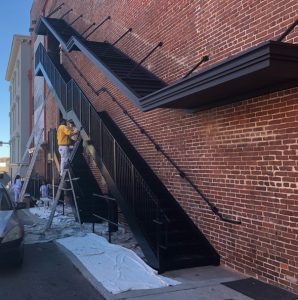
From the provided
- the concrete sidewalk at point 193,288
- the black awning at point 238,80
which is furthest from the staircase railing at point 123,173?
the black awning at point 238,80

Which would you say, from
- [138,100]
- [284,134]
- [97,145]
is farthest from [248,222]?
[97,145]

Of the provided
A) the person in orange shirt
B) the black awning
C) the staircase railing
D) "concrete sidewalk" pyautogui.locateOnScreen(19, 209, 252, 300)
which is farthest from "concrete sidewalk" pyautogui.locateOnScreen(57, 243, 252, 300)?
the person in orange shirt

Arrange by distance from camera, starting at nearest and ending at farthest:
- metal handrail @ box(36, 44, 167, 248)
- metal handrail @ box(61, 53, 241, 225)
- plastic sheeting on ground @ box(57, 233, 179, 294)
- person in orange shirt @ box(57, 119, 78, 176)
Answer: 1. plastic sheeting on ground @ box(57, 233, 179, 294)
2. metal handrail @ box(61, 53, 241, 225)
3. metal handrail @ box(36, 44, 167, 248)
4. person in orange shirt @ box(57, 119, 78, 176)

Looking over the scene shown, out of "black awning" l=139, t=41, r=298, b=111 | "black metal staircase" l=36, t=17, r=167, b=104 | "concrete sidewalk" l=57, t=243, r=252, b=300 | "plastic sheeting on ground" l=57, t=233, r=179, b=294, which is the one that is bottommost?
"concrete sidewalk" l=57, t=243, r=252, b=300

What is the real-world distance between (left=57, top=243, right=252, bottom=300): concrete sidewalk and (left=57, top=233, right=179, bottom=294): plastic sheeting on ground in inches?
5.4

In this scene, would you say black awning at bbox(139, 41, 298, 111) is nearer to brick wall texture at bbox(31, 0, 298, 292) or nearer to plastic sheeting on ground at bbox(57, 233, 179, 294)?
brick wall texture at bbox(31, 0, 298, 292)

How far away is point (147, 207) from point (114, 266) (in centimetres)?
152

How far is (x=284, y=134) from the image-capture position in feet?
19.4

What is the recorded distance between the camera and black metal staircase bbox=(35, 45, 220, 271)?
7.45 meters

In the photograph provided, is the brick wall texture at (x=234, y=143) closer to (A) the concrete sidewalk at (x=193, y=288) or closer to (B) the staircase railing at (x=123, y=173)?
(A) the concrete sidewalk at (x=193, y=288)

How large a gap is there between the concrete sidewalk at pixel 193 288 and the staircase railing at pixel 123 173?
0.72 meters

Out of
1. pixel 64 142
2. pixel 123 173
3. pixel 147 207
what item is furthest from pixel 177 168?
pixel 64 142

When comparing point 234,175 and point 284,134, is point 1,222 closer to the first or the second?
point 234,175

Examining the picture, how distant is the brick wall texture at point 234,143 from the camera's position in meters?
5.94
